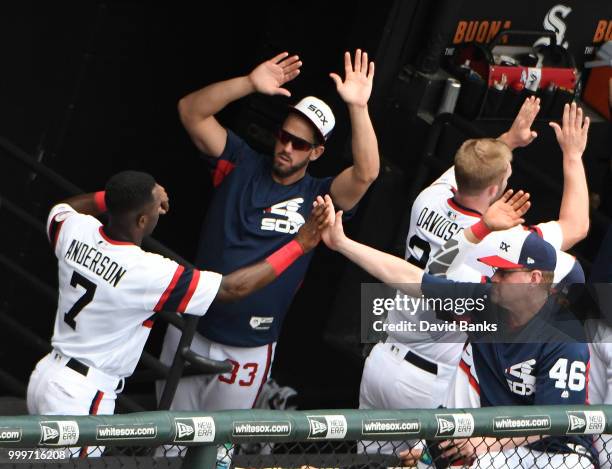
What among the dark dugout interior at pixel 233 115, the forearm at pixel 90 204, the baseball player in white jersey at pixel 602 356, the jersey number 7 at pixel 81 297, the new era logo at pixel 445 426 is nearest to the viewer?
the new era logo at pixel 445 426

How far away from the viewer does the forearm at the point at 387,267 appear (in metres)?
5.71

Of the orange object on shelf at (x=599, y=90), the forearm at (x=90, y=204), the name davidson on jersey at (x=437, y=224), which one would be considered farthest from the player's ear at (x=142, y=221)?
A: the orange object on shelf at (x=599, y=90)

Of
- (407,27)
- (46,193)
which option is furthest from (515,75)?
(46,193)

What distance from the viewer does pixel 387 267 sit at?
18.8 feet

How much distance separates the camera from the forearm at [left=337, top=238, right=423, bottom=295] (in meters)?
5.71

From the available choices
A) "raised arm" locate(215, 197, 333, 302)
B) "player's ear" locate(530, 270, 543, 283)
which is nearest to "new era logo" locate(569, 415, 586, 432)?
"player's ear" locate(530, 270, 543, 283)

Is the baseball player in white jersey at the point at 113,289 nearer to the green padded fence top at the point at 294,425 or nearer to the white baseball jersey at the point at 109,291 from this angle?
the white baseball jersey at the point at 109,291

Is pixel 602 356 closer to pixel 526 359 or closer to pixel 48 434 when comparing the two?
pixel 526 359

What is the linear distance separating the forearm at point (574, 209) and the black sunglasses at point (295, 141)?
3.71 ft

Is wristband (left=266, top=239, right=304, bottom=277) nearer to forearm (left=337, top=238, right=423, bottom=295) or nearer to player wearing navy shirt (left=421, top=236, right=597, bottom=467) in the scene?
forearm (left=337, top=238, right=423, bottom=295)

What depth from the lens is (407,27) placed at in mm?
7105

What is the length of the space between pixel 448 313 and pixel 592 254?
89.4 inches

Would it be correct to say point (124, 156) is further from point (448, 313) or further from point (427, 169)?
point (448, 313)

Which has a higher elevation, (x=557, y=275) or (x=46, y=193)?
(x=557, y=275)
